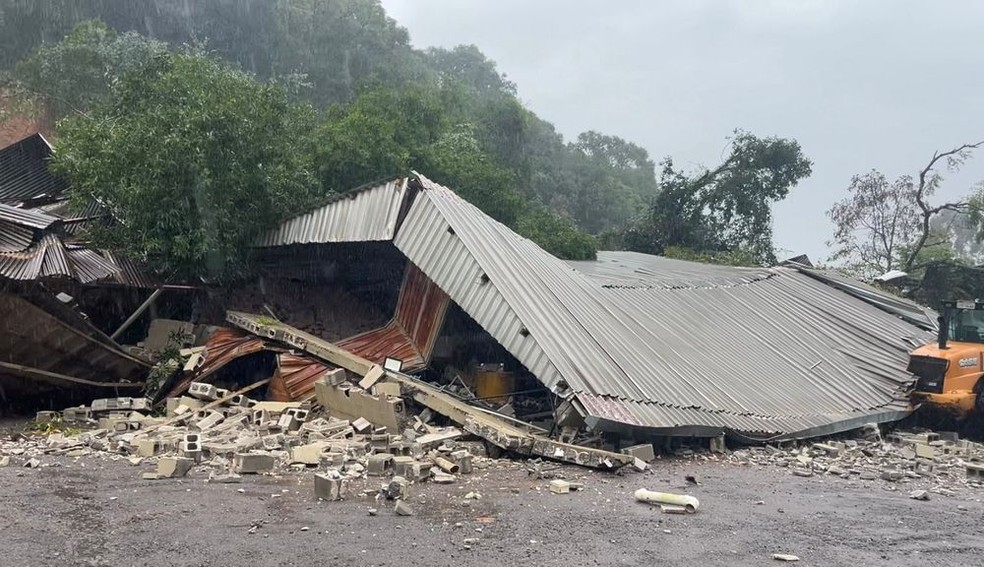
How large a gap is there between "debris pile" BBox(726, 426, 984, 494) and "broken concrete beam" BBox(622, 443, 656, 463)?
131 centimetres

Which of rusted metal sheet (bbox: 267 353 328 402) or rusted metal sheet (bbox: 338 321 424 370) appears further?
rusted metal sheet (bbox: 338 321 424 370)

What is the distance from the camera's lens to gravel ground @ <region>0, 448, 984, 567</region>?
6238 millimetres

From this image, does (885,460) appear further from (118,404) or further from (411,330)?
(118,404)

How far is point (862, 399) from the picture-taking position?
14141 mm

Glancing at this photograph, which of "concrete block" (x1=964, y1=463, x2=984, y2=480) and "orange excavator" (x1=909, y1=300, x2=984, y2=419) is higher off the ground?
"orange excavator" (x1=909, y1=300, x2=984, y2=419)

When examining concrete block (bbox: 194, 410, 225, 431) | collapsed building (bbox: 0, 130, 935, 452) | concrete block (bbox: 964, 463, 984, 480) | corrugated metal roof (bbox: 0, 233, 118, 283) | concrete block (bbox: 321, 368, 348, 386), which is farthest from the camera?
corrugated metal roof (bbox: 0, 233, 118, 283)

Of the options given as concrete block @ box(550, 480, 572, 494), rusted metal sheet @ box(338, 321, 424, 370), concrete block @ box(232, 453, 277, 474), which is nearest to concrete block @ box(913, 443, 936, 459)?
concrete block @ box(550, 480, 572, 494)

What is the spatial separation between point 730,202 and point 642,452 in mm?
26264

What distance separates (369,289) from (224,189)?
3.29 meters

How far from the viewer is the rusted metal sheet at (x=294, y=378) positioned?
12.3 m

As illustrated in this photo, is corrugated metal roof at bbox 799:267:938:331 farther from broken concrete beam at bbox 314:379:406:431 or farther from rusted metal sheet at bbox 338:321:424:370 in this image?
broken concrete beam at bbox 314:379:406:431

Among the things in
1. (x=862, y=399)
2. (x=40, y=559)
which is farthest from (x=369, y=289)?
(x=40, y=559)

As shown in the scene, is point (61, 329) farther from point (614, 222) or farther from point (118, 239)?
point (614, 222)

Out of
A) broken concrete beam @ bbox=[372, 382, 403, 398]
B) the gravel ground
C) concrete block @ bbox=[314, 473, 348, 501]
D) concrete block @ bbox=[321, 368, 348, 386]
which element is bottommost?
the gravel ground
